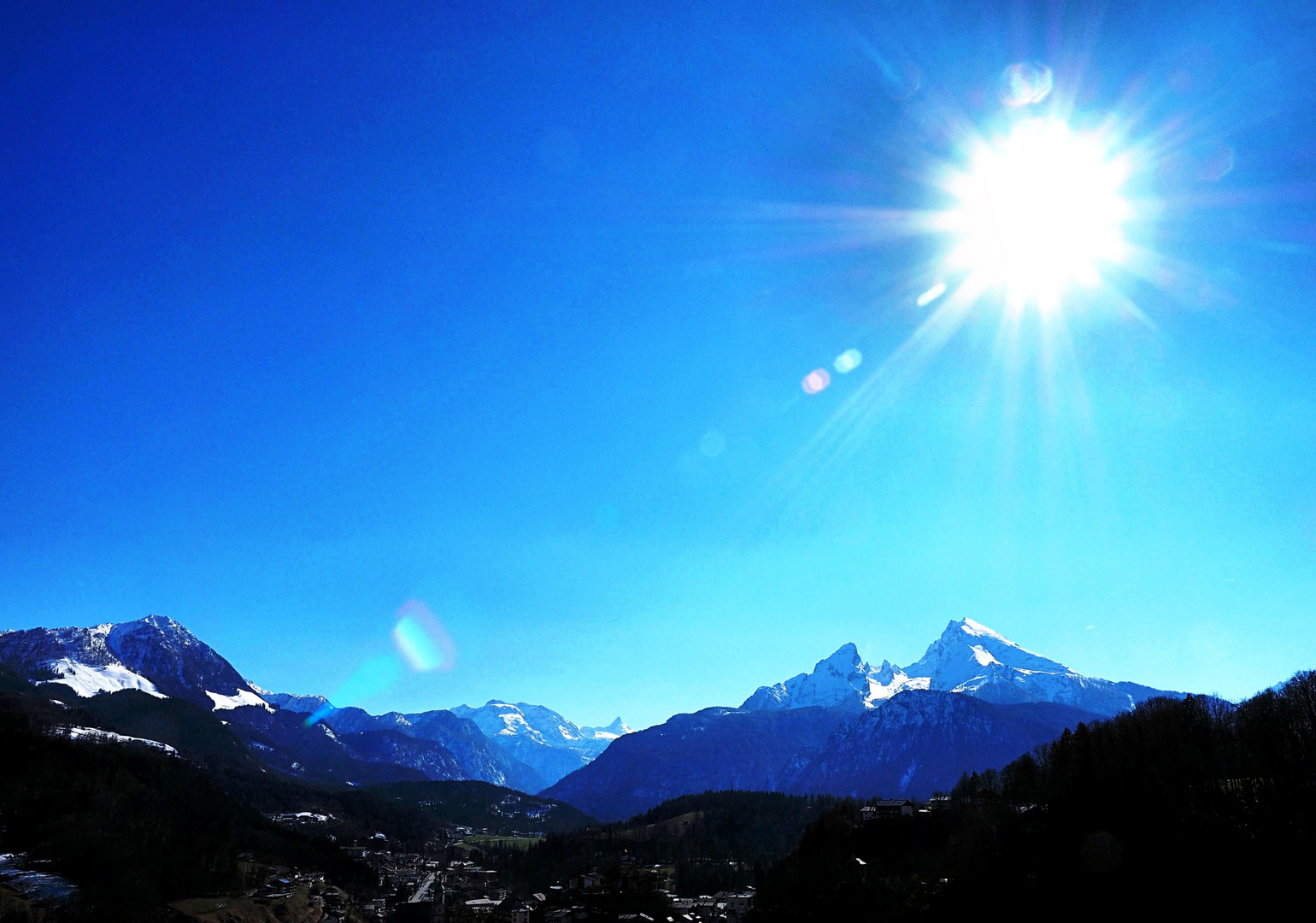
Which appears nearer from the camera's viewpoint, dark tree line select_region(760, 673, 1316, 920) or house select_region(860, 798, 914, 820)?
dark tree line select_region(760, 673, 1316, 920)

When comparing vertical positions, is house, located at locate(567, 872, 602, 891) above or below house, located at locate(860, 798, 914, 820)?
below

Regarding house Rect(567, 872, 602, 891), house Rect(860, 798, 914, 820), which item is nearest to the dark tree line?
house Rect(860, 798, 914, 820)

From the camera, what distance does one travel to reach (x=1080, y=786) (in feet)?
353

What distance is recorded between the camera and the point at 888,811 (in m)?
145

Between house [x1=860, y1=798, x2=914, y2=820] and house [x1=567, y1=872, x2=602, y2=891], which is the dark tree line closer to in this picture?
house [x1=860, y1=798, x2=914, y2=820]

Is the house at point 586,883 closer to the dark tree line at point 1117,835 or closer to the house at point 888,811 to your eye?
the dark tree line at point 1117,835

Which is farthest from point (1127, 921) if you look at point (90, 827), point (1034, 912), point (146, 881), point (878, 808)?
point (90, 827)

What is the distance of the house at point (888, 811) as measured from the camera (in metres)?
142

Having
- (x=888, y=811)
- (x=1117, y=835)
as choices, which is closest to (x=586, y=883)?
(x=888, y=811)

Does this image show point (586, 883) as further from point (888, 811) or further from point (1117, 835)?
point (1117, 835)

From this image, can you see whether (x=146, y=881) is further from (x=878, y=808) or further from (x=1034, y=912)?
(x=1034, y=912)

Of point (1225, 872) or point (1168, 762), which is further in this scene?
point (1168, 762)

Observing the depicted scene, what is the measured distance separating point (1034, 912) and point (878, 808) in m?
66.9

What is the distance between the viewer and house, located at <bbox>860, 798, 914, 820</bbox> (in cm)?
14150
